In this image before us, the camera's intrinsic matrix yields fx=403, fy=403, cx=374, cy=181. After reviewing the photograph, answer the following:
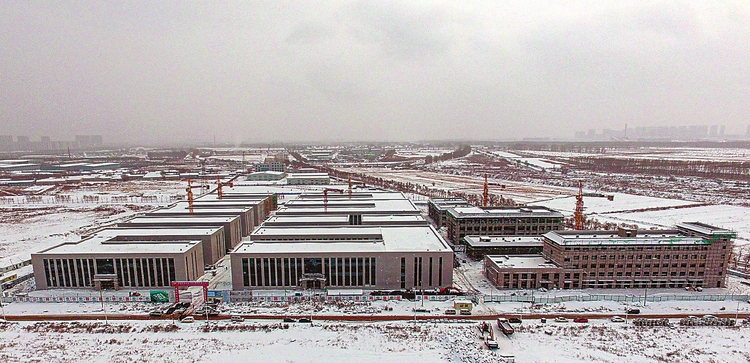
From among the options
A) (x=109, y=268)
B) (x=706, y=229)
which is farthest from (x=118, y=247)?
(x=706, y=229)

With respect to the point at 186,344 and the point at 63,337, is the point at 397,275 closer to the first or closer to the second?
the point at 186,344

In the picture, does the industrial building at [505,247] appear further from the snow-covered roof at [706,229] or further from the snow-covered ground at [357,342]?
the snow-covered ground at [357,342]

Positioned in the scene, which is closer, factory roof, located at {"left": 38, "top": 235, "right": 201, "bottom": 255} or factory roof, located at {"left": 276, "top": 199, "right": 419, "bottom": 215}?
factory roof, located at {"left": 38, "top": 235, "right": 201, "bottom": 255}

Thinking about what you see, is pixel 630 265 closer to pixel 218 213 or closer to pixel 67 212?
pixel 218 213

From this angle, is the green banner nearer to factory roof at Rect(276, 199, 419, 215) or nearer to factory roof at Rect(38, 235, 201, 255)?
factory roof at Rect(38, 235, 201, 255)

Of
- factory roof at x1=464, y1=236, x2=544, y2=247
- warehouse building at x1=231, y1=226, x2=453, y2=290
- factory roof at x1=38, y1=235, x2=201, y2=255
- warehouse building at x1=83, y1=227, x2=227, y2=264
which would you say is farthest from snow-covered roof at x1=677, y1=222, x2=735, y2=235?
warehouse building at x1=83, y1=227, x2=227, y2=264

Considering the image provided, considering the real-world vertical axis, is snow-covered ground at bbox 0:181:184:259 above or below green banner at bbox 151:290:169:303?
below
